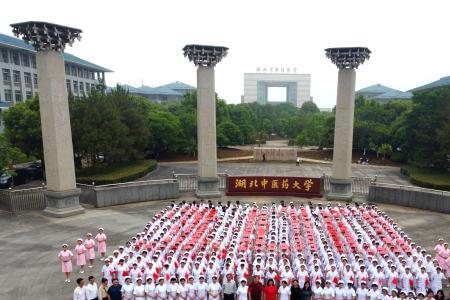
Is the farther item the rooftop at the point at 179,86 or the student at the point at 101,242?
the rooftop at the point at 179,86

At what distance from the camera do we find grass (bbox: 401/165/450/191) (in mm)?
23578

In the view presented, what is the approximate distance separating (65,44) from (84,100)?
32.7 feet

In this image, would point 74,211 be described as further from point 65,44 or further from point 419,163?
point 419,163

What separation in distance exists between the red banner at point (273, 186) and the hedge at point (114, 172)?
9356 millimetres

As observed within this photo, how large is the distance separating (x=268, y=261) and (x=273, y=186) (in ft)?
42.3

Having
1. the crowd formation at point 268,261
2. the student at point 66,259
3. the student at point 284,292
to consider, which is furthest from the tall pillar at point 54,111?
the student at point 284,292

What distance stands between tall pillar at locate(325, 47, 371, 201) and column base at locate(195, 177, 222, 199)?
739 centimetres

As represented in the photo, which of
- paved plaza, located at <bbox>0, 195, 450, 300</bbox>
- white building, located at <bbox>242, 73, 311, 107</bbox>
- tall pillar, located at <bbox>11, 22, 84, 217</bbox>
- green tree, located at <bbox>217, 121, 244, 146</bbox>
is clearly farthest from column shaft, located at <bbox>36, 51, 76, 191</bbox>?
white building, located at <bbox>242, 73, 311, 107</bbox>

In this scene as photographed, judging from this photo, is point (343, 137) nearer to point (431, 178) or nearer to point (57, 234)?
point (431, 178)

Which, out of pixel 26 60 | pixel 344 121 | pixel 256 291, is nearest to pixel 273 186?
pixel 344 121

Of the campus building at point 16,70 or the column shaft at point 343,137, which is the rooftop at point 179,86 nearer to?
the campus building at point 16,70

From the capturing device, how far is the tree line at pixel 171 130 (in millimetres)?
26062

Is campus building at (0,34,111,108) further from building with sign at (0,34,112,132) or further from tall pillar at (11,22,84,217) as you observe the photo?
tall pillar at (11,22,84,217)

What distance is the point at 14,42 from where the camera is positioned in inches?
1916
